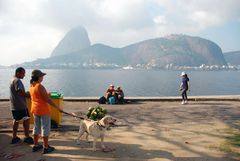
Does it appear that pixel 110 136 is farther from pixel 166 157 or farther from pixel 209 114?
pixel 209 114

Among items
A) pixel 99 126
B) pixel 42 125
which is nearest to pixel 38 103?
pixel 42 125

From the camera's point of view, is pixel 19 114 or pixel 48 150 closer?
pixel 48 150

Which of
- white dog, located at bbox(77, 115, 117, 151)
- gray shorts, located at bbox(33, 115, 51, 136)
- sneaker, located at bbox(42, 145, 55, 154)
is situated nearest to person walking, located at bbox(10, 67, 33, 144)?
gray shorts, located at bbox(33, 115, 51, 136)

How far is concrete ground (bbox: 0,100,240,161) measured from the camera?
889 centimetres

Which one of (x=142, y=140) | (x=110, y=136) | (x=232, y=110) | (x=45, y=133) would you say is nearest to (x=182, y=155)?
(x=142, y=140)

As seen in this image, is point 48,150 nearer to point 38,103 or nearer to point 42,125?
point 42,125

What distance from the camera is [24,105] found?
32.4 ft

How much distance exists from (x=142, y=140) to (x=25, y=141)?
3.59 meters

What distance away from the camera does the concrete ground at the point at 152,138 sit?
889 cm

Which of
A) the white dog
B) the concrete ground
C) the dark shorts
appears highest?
the dark shorts

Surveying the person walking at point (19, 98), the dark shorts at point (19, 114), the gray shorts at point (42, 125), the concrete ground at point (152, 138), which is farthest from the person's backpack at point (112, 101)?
the gray shorts at point (42, 125)

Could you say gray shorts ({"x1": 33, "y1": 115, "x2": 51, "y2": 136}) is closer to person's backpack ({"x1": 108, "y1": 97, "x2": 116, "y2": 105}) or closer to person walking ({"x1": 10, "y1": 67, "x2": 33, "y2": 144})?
person walking ({"x1": 10, "y1": 67, "x2": 33, "y2": 144})

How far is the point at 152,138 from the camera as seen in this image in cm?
1097

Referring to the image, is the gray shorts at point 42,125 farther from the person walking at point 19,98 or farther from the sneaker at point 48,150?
the person walking at point 19,98
